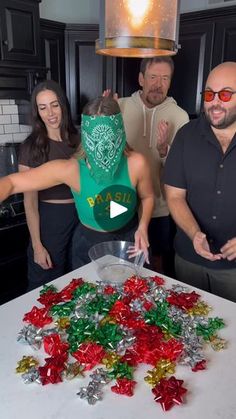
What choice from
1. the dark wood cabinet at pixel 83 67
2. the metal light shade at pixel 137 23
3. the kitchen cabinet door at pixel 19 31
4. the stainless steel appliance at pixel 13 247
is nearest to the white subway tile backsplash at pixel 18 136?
→ the stainless steel appliance at pixel 13 247

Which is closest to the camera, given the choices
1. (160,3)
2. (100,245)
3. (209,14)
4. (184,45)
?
(160,3)

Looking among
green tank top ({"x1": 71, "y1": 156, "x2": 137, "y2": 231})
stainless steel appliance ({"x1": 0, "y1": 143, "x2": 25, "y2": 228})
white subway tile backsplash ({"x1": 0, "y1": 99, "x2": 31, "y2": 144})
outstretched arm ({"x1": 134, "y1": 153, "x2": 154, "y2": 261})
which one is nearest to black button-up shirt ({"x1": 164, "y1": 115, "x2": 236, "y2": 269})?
outstretched arm ({"x1": 134, "y1": 153, "x2": 154, "y2": 261})

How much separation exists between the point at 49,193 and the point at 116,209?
0.40m

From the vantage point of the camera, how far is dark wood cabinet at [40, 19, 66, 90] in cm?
234

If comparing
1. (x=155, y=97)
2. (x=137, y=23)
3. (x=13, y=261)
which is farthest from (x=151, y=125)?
(x=137, y=23)

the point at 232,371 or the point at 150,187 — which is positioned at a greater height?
the point at 150,187

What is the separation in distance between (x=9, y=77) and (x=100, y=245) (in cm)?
128

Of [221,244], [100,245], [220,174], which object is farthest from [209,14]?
[100,245]

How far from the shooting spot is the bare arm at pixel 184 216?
4.09ft

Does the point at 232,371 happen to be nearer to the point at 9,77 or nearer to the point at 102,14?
the point at 102,14

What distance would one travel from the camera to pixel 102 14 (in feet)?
2.52

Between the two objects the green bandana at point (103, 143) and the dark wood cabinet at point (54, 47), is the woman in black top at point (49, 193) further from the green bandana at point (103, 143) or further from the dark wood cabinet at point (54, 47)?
the dark wood cabinet at point (54, 47)

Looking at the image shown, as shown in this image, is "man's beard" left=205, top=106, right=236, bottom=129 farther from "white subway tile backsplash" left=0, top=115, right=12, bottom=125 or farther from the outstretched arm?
"white subway tile backsplash" left=0, top=115, right=12, bottom=125
